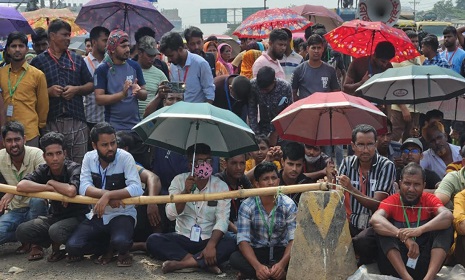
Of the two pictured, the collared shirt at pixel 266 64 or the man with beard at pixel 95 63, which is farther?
the collared shirt at pixel 266 64

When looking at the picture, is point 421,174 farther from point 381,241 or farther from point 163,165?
point 163,165

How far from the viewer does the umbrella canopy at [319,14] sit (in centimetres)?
1730

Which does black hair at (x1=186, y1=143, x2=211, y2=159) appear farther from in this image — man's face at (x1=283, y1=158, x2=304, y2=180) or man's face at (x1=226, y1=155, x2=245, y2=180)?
man's face at (x1=283, y1=158, x2=304, y2=180)

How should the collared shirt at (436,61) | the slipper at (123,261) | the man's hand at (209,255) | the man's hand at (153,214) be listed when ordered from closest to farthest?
the man's hand at (209,255) < the slipper at (123,261) < the man's hand at (153,214) < the collared shirt at (436,61)

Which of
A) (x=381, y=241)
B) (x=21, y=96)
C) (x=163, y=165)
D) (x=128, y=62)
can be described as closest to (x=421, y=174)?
(x=381, y=241)

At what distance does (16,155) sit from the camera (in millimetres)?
7816

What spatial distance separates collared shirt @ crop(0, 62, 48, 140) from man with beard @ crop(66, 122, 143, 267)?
144cm

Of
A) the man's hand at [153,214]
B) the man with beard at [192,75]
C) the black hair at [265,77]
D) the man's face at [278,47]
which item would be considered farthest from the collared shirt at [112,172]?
the man's face at [278,47]

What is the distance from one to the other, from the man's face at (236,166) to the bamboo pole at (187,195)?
697 mm

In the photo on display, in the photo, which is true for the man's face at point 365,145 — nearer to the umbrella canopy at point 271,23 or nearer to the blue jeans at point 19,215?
the blue jeans at point 19,215

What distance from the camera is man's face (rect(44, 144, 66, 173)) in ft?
24.2

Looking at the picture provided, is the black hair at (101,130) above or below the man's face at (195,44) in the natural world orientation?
below

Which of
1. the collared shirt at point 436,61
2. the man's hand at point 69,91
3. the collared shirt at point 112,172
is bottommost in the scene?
Answer: the collared shirt at point 112,172

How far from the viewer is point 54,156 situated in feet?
24.2
